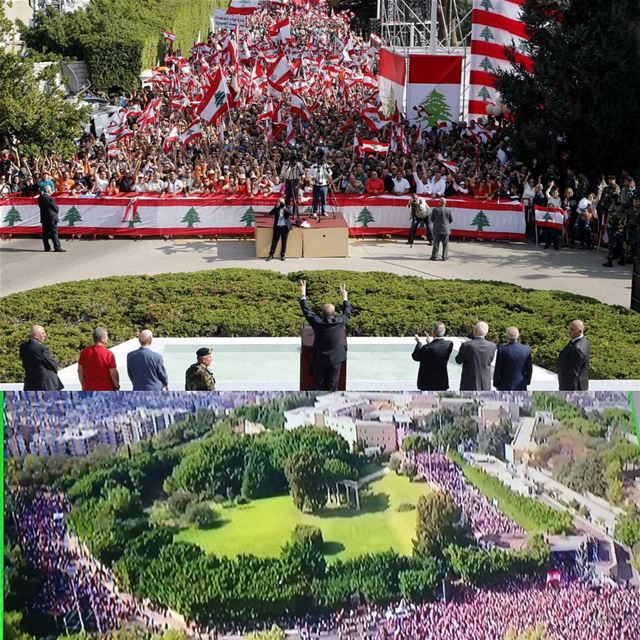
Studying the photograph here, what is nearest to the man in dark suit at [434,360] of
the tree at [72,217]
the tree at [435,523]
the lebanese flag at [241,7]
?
the tree at [435,523]

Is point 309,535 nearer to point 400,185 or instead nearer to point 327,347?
point 327,347

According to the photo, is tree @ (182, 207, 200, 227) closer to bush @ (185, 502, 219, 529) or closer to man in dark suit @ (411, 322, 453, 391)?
man in dark suit @ (411, 322, 453, 391)

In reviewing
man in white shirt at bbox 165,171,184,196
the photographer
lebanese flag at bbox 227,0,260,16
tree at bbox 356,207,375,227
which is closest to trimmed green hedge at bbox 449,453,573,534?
the photographer

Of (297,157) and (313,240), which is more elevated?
(297,157)

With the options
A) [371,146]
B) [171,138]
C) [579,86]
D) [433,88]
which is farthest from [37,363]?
[433,88]

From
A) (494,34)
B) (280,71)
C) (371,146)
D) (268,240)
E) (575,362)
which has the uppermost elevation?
(494,34)

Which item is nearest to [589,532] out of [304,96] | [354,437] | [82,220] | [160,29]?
[354,437]
